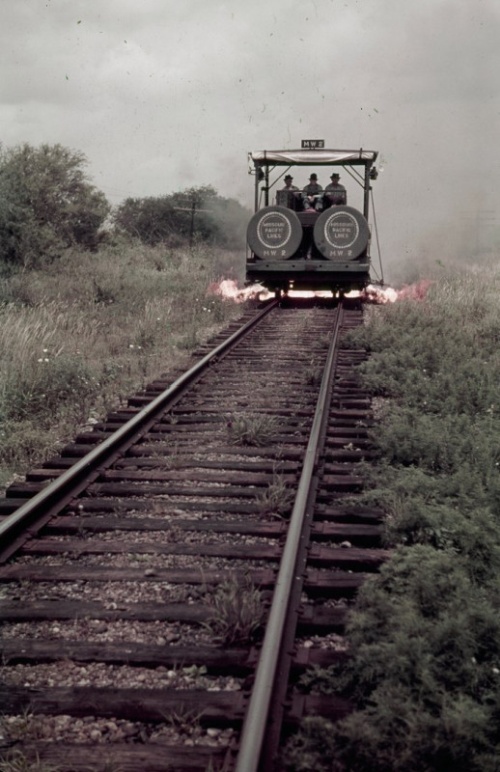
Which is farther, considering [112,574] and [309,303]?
[309,303]

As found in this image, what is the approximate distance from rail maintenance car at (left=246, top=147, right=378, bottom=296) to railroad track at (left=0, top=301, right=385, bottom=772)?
28.1 ft

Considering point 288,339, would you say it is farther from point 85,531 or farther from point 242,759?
point 242,759

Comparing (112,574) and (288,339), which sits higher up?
(288,339)

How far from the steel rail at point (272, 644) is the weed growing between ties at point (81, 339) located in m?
2.36

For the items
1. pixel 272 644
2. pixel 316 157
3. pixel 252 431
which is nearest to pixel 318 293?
pixel 316 157

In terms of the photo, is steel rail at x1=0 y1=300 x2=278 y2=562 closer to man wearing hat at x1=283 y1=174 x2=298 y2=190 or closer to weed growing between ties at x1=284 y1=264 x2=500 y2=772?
weed growing between ties at x1=284 y1=264 x2=500 y2=772

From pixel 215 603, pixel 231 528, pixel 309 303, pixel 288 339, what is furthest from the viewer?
pixel 309 303

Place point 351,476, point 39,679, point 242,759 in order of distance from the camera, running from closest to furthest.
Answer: point 242,759 < point 39,679 < point 351,476

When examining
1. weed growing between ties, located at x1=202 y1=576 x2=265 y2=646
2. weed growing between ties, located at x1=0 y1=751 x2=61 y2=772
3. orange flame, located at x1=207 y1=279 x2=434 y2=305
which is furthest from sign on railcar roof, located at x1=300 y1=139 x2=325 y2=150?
weed growing between ties, located at x1=0 y1=751 x2=61 y2=772

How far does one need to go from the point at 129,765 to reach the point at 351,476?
115 inches

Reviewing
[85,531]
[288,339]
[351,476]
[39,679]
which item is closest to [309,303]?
[288,339]

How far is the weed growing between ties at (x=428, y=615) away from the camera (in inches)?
91.8

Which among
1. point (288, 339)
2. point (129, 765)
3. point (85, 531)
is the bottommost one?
point (129, 765)

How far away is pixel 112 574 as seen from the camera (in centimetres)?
362
